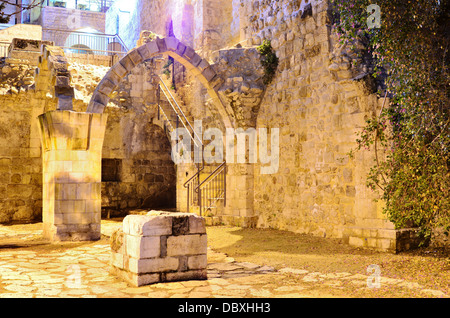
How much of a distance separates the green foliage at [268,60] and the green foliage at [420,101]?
11.6 ft

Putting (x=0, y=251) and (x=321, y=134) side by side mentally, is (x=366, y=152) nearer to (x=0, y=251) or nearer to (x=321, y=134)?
(x=321, y=134)

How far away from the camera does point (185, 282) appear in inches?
188

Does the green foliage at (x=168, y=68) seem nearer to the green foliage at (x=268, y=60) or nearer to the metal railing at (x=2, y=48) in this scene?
the metal railing at (x=2, y=48)

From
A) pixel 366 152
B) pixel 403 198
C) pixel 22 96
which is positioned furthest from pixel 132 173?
pixel 403 198

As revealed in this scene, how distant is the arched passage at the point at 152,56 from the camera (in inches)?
339

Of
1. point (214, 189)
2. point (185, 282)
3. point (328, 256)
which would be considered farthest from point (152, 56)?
point (185, 282)

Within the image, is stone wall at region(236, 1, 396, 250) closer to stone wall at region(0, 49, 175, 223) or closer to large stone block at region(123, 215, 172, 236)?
large stone block at region(123, 215, 172, 236)

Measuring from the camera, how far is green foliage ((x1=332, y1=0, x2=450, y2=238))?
17.6 feet

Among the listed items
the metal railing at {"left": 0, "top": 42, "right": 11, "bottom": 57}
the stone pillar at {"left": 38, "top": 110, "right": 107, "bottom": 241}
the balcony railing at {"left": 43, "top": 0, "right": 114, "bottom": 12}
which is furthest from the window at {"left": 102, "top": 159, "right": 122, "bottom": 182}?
the balcony railing at {"left": 43, "top": 0, "right": 114, "bottom": 12}

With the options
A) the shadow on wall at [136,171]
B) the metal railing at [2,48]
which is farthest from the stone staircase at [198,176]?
the metal railing at [2,48]

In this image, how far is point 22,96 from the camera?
11.4m

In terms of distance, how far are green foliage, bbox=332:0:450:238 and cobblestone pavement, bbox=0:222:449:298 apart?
123cm

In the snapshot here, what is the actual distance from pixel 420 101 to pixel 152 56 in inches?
221
